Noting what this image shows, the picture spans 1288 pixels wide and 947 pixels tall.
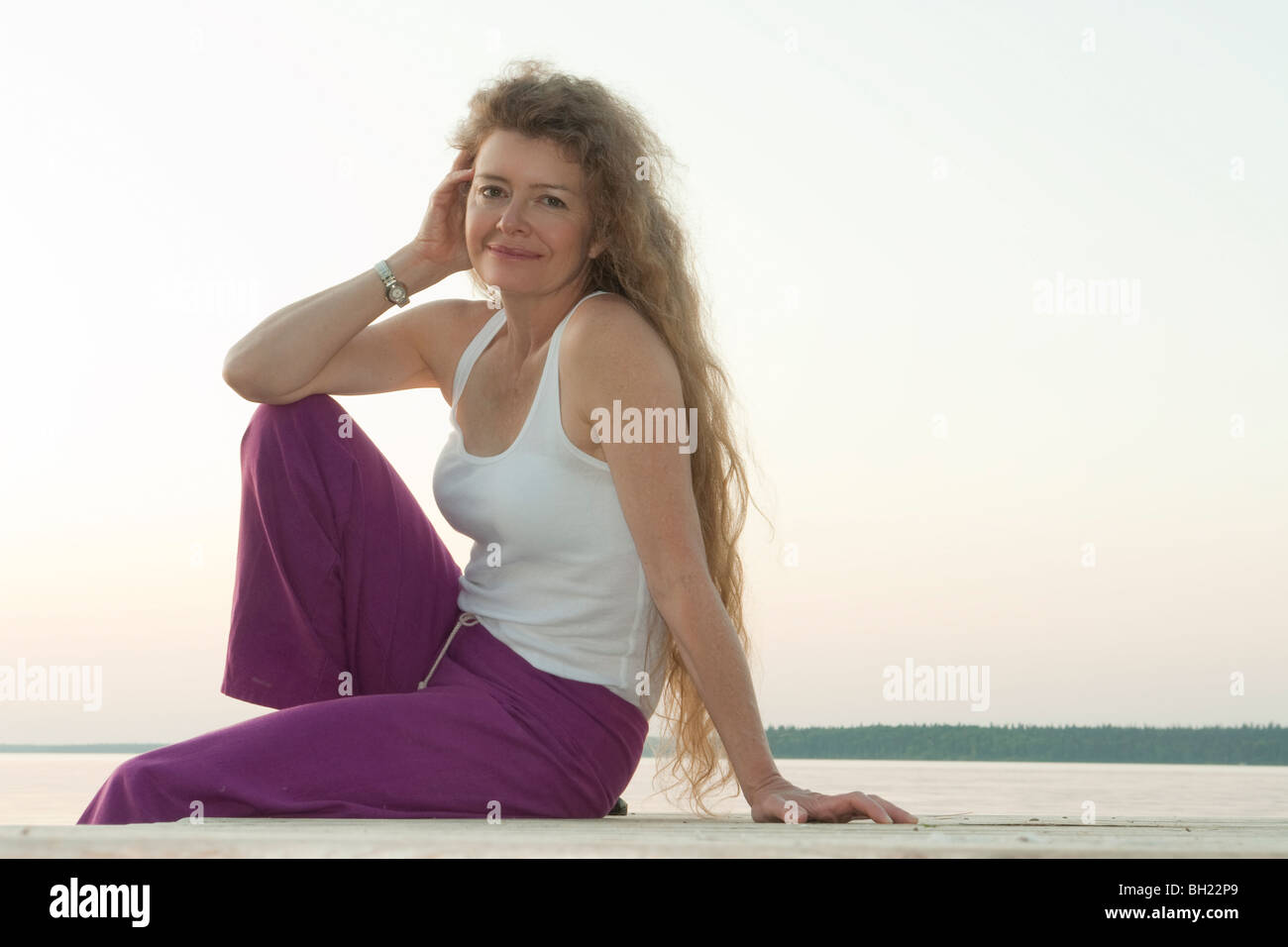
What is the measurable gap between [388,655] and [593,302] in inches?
33.1

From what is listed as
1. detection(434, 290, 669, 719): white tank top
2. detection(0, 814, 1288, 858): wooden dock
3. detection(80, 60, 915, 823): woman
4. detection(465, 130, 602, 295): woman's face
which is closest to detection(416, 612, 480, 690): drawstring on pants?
detection(80, 60, 915, 823): woman

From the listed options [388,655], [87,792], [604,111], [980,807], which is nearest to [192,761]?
[388,655]

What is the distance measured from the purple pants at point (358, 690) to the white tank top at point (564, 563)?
50mm

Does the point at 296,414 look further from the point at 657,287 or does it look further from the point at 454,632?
the point at 657,287

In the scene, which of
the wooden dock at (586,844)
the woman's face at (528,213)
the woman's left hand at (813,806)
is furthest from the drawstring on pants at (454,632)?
the wooden dock at (586,844)

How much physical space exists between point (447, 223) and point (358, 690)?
1.04 metres

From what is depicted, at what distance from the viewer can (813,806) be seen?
1.97m

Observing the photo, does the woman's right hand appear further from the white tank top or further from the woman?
the white tank top

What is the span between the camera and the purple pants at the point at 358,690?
2.11m

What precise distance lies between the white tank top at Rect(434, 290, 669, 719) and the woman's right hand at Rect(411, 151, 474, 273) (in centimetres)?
49

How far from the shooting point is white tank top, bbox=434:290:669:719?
243 cm

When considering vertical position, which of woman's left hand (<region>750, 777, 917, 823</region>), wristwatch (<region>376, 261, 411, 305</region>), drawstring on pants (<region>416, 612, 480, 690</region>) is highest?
wristwatch (<region>376, 261, 411, 305</region>)

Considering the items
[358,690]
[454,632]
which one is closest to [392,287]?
[454,632]

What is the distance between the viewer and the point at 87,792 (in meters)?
→ 7.61
